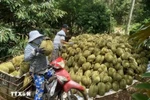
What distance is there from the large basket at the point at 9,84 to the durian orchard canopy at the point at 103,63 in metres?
1.47

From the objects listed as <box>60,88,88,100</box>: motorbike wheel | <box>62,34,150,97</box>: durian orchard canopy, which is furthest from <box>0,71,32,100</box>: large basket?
<box>62,34,150,97</box>: durian orchard canopy

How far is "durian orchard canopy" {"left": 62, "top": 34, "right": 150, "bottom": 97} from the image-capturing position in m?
5.54

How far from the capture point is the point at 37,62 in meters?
4.29

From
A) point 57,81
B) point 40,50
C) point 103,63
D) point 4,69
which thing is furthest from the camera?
point 103,63

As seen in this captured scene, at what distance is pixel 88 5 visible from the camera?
1079 centimetres

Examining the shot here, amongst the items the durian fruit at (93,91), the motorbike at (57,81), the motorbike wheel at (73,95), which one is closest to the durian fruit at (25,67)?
the motorbike at (57,81)

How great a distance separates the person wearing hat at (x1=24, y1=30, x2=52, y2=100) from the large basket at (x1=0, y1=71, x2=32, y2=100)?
0.29 metres

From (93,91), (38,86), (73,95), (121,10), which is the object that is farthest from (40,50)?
(121,10)

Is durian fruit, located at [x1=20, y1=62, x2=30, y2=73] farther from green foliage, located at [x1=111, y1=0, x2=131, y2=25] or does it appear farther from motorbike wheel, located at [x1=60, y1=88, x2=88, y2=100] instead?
green foliage, located at [x1=111, y1=0, x2=131, y2=25]

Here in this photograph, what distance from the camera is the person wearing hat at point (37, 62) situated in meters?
4.19

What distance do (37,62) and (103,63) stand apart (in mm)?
2181

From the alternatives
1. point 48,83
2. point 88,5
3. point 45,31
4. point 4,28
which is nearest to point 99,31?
point 88,5

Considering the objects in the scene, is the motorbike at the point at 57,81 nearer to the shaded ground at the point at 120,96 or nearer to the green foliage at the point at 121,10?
the shaded ground at the point at 120,96

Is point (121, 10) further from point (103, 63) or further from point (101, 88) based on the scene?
point (101, 88)
